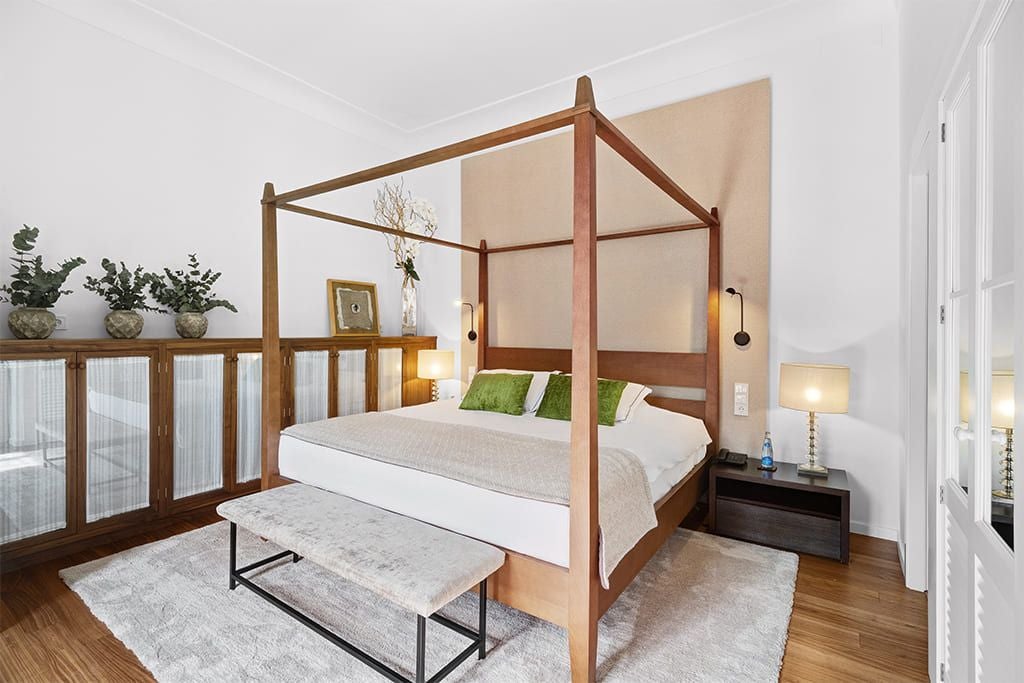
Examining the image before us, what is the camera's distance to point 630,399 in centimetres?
321

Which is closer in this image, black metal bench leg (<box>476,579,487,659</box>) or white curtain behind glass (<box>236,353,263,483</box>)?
black metal bench leg (<box>476,579,487,659</box>)

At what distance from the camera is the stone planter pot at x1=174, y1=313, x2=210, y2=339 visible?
3.12m

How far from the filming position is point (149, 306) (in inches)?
124

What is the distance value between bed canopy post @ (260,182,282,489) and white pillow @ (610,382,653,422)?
2005 mm

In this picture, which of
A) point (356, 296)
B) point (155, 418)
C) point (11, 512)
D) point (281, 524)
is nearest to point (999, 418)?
point (281, 524)

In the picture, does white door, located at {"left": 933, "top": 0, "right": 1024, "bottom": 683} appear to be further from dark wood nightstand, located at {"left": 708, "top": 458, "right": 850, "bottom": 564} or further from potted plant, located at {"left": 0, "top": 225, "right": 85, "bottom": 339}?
potted plant, located at {"left": 0, "top": 225, "right": 85, "bottom": 339}

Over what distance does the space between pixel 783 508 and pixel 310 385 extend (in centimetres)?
322

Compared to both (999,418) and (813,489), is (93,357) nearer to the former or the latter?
(999,418)

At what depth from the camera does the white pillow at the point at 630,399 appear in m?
3.10

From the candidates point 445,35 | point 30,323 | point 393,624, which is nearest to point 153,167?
point 30,323

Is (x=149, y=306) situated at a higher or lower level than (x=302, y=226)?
lower

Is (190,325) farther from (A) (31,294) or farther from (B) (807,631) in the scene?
(B) (807,631)

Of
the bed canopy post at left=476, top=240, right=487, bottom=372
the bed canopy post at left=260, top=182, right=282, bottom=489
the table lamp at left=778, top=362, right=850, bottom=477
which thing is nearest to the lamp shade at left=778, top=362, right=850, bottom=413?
the table lamp at left=778, top=362, right=850, bottom=477

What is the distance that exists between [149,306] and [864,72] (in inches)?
181
